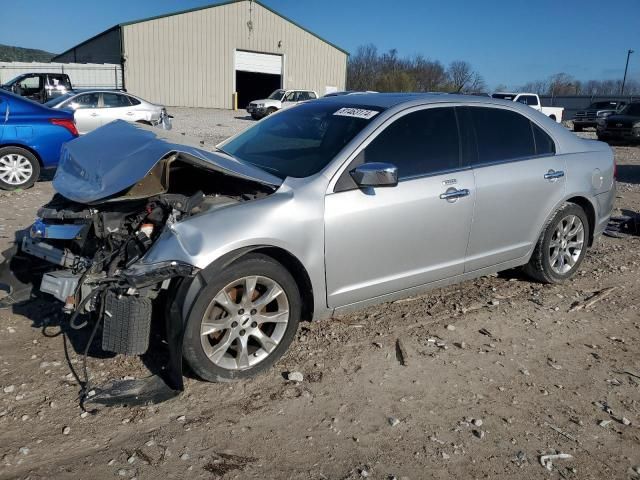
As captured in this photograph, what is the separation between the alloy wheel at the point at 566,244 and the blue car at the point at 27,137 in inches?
278

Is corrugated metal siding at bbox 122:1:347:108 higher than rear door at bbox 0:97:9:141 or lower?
higher

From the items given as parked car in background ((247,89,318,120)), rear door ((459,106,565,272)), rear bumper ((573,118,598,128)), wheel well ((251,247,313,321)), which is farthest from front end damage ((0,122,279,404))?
rear bumper ((573,118,598,128))

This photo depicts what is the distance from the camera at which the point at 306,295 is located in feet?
11.6

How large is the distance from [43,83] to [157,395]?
77.8 ft

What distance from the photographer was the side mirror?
3.41 metres

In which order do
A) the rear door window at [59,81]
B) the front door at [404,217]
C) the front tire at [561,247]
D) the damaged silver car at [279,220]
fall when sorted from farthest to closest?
1. the rear door window at [59,81]
2. the front tire at [561,247]
3. the front door at [404,217]
4. the damaged silver car at [279,220]

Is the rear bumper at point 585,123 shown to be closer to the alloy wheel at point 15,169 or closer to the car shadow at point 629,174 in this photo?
the car shadow at point 629,174

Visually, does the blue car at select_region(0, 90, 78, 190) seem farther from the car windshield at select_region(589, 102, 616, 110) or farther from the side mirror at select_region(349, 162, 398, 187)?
the car windshield at select_region(589, 102, 616, 110)

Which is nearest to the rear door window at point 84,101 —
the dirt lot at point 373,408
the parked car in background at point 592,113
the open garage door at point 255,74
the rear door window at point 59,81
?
the rear door window at point 59,81

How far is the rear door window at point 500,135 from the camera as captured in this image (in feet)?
14.2

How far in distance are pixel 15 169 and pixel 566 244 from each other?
7655 mm

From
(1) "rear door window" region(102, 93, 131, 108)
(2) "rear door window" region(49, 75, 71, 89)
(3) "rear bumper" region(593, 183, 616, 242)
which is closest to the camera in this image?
(3) "rear bumper" region(593, 183, 616, 242)

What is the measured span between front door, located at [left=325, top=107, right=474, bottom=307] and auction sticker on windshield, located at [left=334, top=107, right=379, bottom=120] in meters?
0.18

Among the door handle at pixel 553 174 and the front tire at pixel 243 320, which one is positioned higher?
the door handle at pixel 553 174
